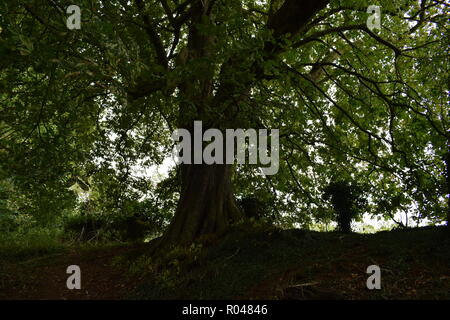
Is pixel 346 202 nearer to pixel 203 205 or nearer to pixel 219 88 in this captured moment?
pixel 203 205

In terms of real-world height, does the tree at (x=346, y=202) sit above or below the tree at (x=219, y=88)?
below

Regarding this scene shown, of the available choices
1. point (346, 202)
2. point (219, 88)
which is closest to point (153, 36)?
point (219, 88)

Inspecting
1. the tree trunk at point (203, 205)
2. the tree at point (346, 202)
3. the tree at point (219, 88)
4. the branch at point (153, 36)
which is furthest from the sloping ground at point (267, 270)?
the branch at point (153, 36)

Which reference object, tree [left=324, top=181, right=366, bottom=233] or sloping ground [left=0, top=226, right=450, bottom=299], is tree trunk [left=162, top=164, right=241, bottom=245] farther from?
tree [left=324, top=181, right=366, bottom=233]

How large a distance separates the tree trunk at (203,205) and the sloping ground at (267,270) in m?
0.62

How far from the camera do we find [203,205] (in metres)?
9.29

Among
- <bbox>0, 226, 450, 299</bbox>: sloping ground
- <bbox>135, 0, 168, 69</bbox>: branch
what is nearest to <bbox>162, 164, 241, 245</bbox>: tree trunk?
<bbox>0, 226, 450, 299</bbox>: sloping ground

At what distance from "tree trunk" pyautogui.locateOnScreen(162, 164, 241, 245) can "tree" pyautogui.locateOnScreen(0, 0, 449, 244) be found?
0.03m

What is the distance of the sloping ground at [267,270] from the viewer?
5050 millimetres

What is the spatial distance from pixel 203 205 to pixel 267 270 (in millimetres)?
3355

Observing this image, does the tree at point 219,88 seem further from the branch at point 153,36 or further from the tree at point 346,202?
the tree at point 346,202

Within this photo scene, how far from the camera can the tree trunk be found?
902 centimetres
